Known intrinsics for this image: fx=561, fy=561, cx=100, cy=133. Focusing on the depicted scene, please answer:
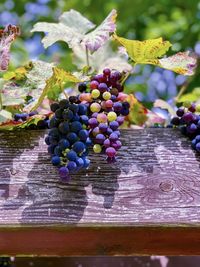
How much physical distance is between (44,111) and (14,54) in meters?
0.91

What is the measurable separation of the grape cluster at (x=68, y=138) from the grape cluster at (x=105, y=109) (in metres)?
0.01

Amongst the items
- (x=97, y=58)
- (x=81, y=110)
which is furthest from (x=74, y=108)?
(x=97, y=58)

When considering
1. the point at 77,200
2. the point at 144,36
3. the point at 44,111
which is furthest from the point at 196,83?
the point at 77,200

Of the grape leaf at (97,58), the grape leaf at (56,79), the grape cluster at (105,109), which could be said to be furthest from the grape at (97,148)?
the grape leaf at (97,58)

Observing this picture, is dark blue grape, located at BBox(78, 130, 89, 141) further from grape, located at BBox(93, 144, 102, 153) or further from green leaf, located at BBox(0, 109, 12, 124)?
green leaf, located at BBox(0, 109, 12, 124)

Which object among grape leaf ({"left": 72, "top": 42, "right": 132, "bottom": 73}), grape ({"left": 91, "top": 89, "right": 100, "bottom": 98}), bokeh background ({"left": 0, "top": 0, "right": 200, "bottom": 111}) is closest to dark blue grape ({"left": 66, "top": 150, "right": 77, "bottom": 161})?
grape ({"left": 91, "top": 89, "right": 100, "bottom": 98})

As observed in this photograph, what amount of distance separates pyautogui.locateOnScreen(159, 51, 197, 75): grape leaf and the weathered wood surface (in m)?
0.13

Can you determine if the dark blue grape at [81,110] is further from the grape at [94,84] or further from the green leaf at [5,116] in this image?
the green leaf at [5,116]

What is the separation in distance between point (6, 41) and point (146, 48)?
215 mm

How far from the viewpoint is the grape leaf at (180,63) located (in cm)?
82

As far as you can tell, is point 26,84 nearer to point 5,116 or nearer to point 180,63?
point 5,116

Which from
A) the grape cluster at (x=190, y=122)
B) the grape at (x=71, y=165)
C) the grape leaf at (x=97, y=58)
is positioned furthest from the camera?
the grape leaf at (x=97, y=58)

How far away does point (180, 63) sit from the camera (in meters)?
0.83

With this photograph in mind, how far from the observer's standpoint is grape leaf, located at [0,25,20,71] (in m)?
0.84
